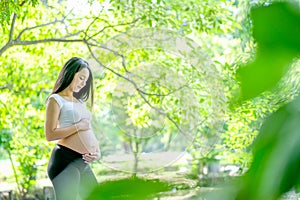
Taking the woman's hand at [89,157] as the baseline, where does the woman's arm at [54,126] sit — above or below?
above

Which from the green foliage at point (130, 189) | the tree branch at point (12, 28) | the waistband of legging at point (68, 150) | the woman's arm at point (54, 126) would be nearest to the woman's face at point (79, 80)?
the woman's arm at point (54, 126)

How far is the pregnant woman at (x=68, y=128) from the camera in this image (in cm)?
244

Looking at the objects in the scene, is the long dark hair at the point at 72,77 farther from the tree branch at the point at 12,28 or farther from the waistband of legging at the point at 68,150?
the tree branch at the point at 12,28

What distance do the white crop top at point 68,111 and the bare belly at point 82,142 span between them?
63 mm

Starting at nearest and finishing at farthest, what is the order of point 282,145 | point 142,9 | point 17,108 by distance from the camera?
1. point 282,145
2. point 142,9
3. point 17,108

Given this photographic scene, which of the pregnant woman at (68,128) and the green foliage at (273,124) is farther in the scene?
the pregnant woman at (68,128)

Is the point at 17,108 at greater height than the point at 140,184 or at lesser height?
lesser

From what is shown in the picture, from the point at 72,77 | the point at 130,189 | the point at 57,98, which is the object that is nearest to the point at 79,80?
the point at 72,77

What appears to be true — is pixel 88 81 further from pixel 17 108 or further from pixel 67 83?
pixel 17 108

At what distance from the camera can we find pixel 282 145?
79mm

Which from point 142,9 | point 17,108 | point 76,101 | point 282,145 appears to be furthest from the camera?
point 17,108

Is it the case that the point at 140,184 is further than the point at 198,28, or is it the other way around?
the point at 198,28

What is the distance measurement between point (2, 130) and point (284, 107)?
309 centimetres

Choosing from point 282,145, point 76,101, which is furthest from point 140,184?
point 76,101
